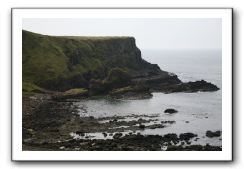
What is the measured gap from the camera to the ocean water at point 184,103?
8.84 meters

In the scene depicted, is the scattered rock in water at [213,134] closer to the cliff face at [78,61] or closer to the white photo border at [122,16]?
the white photo border at [122,16]

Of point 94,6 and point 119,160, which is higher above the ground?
point 94,6

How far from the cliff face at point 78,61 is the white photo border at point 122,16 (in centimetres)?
29

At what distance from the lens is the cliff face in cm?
920

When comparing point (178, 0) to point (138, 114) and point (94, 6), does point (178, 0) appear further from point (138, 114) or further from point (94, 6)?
point (138, 114)

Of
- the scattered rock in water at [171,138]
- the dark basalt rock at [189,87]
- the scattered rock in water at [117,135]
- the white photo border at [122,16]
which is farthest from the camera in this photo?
the dark basalt rock at [189,87]

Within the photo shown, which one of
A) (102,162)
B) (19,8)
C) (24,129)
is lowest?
(102,162)

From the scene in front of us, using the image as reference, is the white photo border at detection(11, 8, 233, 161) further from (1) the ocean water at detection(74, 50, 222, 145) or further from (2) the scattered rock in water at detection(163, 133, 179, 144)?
(2) the scattered rock in water at detection(163, 133, 179, 144)

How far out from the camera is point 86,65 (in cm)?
1095

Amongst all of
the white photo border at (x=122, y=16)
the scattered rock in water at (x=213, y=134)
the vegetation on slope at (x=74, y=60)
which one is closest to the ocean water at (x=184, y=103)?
the scattered rock in water at (x=213, y=134)

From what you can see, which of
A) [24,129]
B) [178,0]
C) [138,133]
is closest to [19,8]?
[24,129]

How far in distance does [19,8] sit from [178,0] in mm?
2623

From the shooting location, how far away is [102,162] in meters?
8.48

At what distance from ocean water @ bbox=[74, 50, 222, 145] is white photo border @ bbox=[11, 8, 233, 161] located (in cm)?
17
